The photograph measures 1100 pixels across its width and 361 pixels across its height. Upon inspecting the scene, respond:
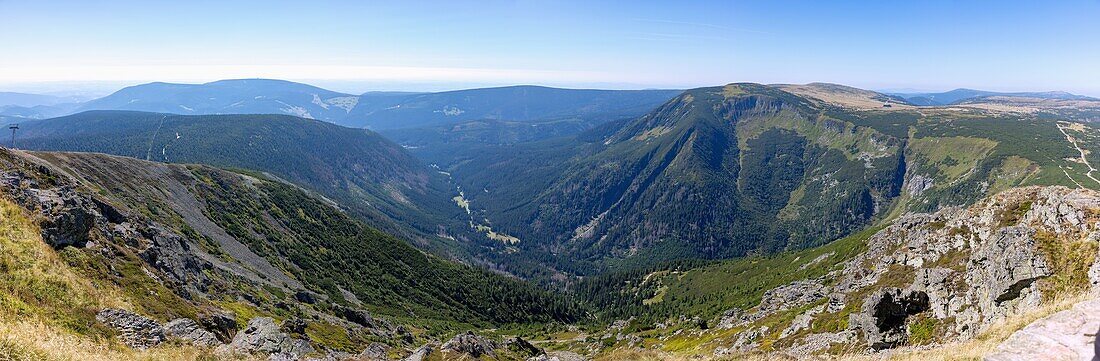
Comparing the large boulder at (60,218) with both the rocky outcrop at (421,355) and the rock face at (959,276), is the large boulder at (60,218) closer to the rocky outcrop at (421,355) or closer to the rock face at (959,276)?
the rocky outcrop at (421,355)

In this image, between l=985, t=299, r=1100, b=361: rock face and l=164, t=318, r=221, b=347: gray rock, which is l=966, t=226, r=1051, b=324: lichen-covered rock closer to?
l=985, t=299, r=1100, b=361: rock face

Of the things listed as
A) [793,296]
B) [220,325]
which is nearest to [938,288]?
[793,296]

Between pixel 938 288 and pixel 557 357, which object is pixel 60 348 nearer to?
pixel 557 357

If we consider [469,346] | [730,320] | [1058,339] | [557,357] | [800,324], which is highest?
[1058,339]

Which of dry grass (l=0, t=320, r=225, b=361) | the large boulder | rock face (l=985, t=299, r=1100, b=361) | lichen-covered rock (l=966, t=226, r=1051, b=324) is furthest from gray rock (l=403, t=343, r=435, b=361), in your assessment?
lichen-covered rock (l=966, t=226, r=1051, b=324)

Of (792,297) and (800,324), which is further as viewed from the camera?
(792,297)

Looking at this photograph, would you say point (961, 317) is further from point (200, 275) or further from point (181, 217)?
point (181, 217)

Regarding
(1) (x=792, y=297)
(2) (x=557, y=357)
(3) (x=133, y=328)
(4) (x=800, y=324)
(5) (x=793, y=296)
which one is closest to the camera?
(3) (x=133, y=328)
